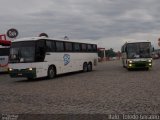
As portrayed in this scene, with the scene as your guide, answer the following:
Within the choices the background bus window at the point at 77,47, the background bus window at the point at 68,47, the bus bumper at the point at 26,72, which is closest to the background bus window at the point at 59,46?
the background bus window at the point at 68,47

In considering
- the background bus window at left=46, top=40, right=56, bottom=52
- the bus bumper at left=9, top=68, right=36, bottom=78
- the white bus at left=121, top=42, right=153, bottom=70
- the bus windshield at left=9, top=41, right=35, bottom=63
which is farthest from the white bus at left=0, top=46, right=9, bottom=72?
the white bus at left=121, top=42, right=153, bottom=70

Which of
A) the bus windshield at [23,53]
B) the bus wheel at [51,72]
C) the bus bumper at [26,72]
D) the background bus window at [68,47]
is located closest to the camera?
the bus bumper at [26,72]

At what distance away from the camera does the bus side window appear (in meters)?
23.2

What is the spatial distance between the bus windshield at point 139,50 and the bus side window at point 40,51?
9.64m

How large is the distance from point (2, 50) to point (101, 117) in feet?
85.2

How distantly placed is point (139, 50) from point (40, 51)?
409 inches

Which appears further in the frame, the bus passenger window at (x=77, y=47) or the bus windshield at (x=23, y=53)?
the bus passenger window at (x=77, y=47)

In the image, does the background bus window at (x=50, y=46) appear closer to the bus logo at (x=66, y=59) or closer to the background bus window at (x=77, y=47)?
the bus logo at (x=66, y=59)

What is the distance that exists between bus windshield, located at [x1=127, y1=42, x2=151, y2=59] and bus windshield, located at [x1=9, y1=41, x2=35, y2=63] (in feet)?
34.3

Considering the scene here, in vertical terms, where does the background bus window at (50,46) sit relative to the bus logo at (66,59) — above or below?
above

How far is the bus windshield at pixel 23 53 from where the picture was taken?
2308 cm

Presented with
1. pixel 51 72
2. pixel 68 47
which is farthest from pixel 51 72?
pixel 68 47

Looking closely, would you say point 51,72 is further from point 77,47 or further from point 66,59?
point 77,47

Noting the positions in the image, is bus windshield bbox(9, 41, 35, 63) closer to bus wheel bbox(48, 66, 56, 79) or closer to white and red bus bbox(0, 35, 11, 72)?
bus wheel bbox(48, 66, 56, 79)
